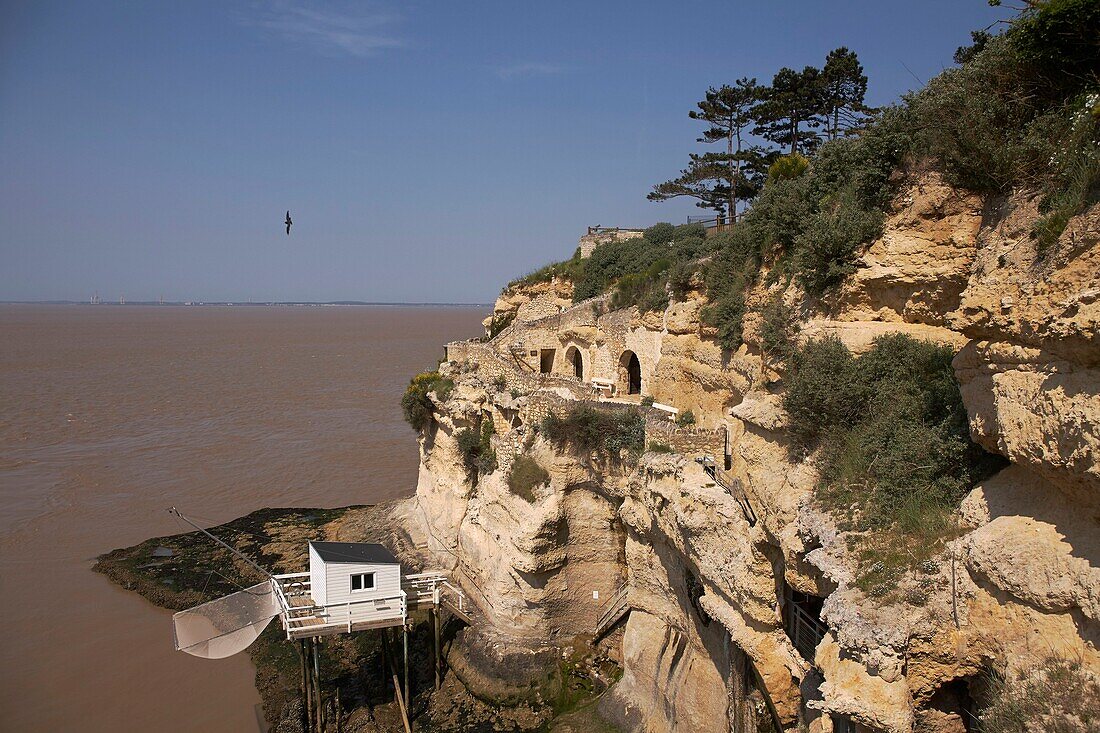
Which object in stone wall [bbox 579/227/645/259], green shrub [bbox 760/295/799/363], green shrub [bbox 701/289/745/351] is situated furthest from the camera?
stone wall [bbox 579/227/645/259]

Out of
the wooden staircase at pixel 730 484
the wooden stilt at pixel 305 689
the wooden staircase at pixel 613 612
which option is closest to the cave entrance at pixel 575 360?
the wooden staircase at pixel 613 612

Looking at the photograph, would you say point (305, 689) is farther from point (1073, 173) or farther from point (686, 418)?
point (1073, 173)

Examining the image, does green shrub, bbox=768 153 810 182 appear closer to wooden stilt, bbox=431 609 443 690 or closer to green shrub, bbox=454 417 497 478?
green shrub, bbox=454 417 497 478

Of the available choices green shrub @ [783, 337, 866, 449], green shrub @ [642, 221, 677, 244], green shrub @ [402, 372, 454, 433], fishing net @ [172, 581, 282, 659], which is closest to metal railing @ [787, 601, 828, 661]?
green shrub @ [783, 337, 866, 449]

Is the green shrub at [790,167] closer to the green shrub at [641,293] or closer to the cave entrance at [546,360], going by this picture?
the green shrub at [641,293]

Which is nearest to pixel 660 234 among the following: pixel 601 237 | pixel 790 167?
pixel 601 237

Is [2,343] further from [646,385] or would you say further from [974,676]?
[974,676]
